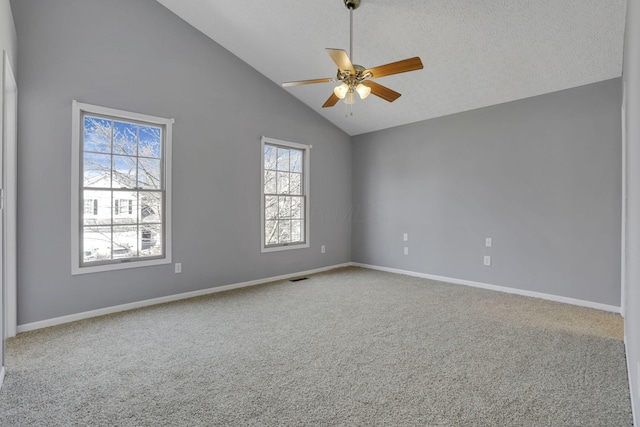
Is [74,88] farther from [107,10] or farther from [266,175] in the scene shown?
[266,175]

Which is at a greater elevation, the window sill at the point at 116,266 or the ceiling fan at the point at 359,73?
the ceiling fan at the point at 359,73

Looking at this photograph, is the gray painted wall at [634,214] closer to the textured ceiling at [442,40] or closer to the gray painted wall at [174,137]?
the textured ceiling at [442,40]

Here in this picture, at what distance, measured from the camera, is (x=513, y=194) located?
430 centimetres

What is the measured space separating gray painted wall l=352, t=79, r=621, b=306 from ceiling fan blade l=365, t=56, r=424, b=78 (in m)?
2.49

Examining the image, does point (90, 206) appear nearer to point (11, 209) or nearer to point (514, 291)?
point (11, 209)

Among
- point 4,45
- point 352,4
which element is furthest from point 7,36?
point 352,4

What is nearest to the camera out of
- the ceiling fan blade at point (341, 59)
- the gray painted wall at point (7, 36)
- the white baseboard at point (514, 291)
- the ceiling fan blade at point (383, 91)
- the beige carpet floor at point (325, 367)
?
the beige carpet floor at point (325, 367)

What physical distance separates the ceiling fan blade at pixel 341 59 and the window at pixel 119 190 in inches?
92.7

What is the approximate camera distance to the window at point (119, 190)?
11.2 feet

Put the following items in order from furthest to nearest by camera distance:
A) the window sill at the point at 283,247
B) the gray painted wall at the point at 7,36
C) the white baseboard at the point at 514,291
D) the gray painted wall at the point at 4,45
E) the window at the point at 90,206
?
the window sill at the point at 283,247 < the white baseboard at the point at 514,291 < the window at the point at 90,206 < the gray painted wall at the point at 7,36 < the gray painted wall at the point at 4,45

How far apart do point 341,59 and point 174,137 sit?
2.44m

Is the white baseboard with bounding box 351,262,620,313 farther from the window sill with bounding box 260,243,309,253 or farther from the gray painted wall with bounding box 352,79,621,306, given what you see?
the window sill with bounding box 260,243,309,253

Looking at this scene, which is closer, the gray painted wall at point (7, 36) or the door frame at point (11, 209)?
the gray painted wall at point (7, 36)

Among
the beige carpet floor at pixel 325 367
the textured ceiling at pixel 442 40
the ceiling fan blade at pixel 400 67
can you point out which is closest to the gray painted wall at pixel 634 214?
the beige carpet floor at pixel 325 367
